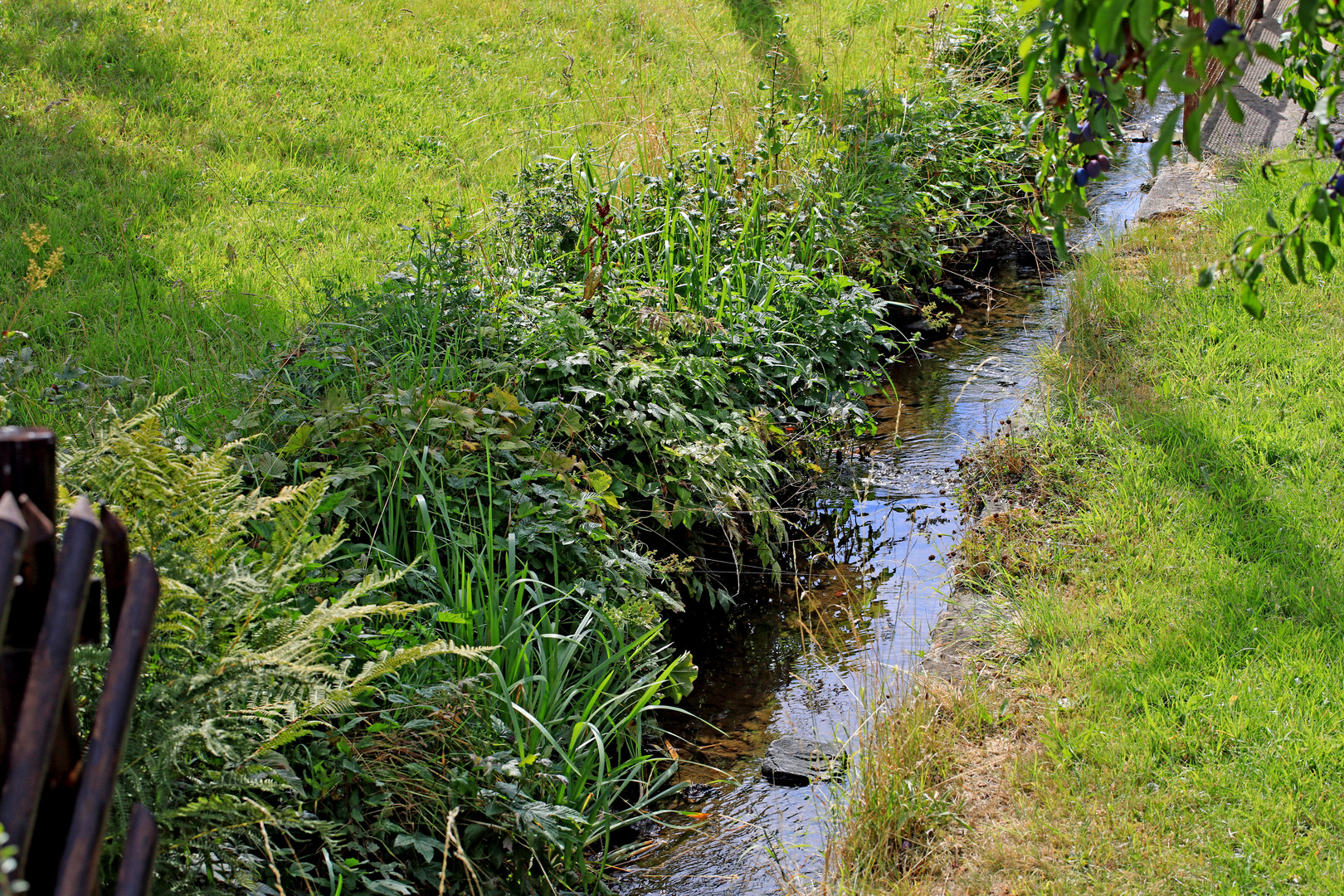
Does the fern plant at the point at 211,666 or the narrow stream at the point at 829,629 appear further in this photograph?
the narrow stream at the point at 829,629

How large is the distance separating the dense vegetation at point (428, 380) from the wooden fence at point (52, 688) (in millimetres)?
652

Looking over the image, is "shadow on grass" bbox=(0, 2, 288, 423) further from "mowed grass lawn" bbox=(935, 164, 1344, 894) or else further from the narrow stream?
"mowed grass lawn" bbox=(935, 164, 1344, 894)

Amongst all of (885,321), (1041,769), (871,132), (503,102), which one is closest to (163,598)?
(1041,769)

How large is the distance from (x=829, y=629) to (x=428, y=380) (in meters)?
1.91

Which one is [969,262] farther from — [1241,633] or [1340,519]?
[1241,633]

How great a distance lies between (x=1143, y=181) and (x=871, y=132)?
2718 mm

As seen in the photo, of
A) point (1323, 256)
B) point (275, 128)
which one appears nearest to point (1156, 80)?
point (1323, 256)

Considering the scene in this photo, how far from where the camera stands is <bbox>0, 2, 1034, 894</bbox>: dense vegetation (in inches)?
91.7

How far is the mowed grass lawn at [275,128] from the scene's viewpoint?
16.5ft

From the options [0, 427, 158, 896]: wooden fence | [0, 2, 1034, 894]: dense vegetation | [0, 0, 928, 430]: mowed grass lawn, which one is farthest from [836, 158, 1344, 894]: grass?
[0, 0, 928, 430]: mowed grass lawn

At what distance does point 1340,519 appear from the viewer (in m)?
3.73

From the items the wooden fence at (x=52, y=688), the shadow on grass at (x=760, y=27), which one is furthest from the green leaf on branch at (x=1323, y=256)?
the shadow on grass at (x=760, y=27)

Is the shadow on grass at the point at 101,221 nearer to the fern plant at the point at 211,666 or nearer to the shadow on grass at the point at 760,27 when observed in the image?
the fern plant at the point at 211,666

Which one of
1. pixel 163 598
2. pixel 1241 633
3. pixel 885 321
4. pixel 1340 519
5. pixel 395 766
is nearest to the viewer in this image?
pixel 163 598
